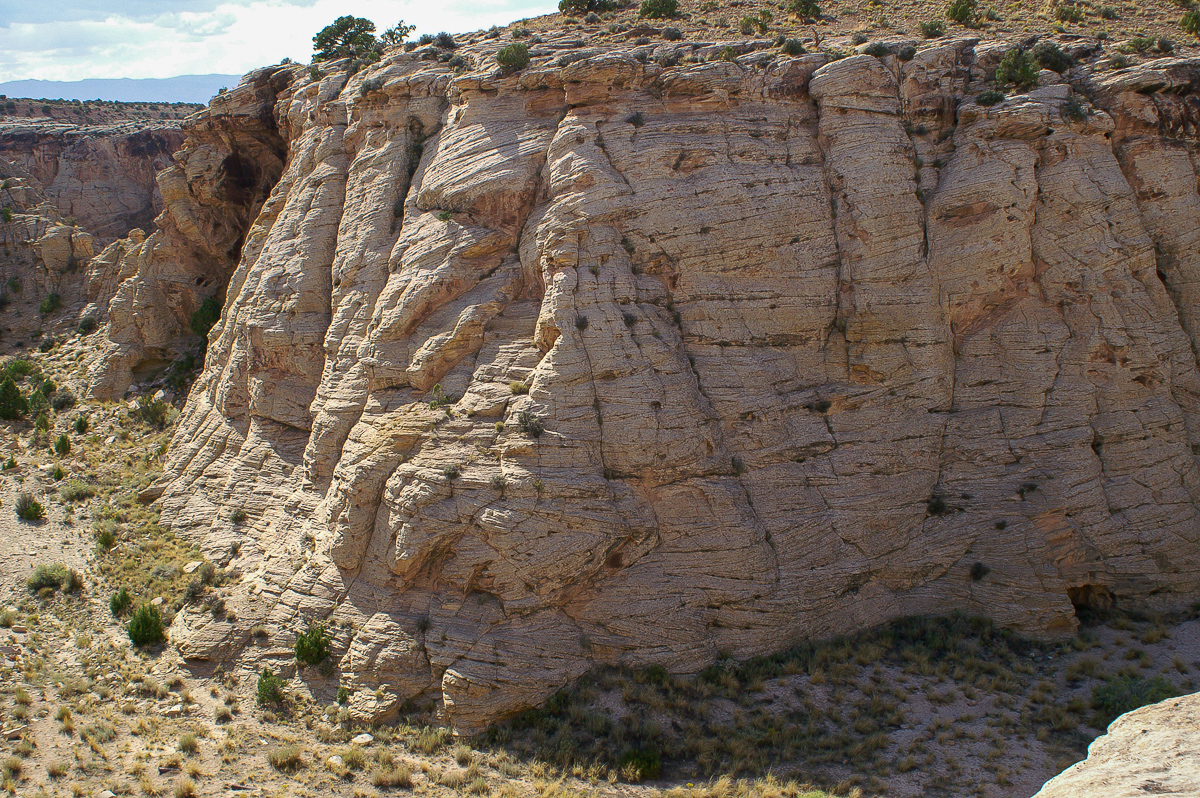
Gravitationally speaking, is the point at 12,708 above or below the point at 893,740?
above

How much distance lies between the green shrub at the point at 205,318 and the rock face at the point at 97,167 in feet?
82.4

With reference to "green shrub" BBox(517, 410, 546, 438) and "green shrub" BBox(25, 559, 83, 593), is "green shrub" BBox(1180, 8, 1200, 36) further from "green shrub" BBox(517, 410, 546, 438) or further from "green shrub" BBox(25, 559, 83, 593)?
"green shrub" BBox(25, 559, 83, 593)

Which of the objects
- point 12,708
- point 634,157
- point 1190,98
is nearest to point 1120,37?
point 1190,98

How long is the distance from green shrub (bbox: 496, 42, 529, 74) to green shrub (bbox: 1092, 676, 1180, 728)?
24.7 meters

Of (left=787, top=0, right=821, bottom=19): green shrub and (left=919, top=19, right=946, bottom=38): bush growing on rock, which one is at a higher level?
(left=787, top=0, right=821, bottom=19): green shrub

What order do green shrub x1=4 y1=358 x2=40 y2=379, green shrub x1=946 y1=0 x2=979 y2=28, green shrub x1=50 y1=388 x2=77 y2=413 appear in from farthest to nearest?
green shrub x1=4 y1=358 x2=40 y2=379 → green shrub x1=50 y1=388 x2=77 y2=413 → green shrub x1=946 y1=0 x2=979 y2=28

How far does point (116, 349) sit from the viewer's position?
3528 cm

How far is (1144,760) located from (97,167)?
230 ft

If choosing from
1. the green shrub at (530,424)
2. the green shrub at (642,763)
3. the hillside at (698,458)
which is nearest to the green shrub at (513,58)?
the hillside at (698,458)

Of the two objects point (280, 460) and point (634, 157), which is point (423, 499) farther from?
point (634, 157)

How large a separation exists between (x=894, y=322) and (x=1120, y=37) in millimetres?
16450

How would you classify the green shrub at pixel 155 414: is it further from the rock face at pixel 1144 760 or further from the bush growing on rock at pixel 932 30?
the bush growing on rock at pixel 932 30

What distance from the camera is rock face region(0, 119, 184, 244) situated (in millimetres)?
53812

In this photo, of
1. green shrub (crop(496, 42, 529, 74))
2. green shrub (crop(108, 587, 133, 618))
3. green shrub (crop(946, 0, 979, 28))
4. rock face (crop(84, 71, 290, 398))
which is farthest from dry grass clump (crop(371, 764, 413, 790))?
green shrub (crop(946, 0, 979, 28))
